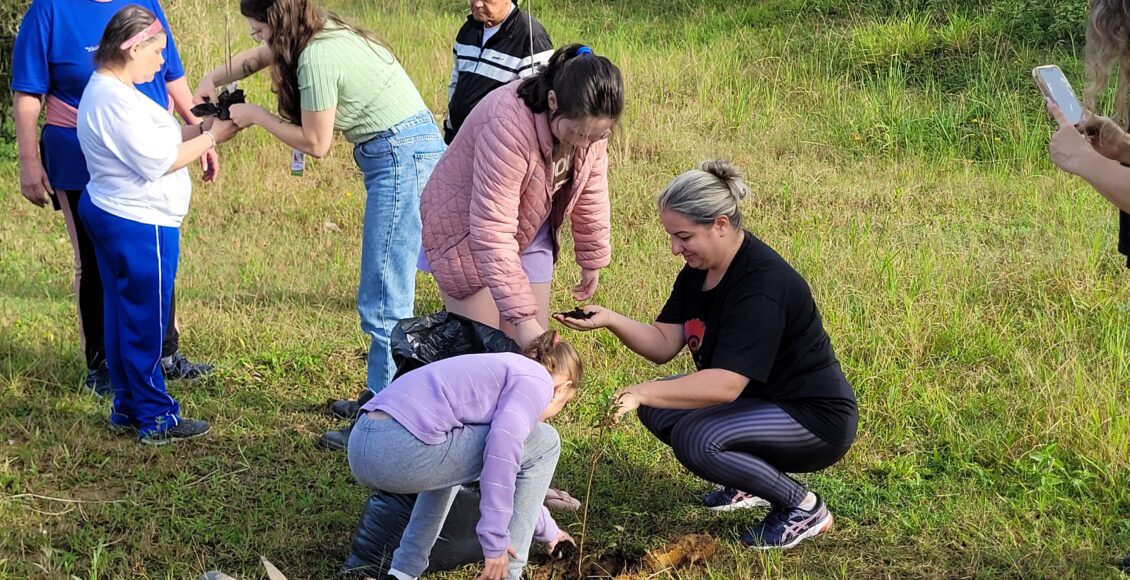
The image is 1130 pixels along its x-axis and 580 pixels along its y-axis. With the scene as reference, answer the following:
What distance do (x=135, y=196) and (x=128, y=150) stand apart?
0.63 feet

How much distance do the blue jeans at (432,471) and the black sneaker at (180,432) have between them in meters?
1.56

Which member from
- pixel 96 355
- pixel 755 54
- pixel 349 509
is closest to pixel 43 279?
pixel 96 355

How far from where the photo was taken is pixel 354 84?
14.4ft

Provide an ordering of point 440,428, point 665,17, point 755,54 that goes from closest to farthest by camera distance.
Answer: point 440,428, point 755,54, point 665,17

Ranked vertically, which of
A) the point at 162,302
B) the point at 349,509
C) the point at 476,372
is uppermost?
the point at 476,372

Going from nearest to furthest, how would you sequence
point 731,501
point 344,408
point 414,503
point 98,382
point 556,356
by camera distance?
point 556,356
point 414,503
point 731,501
point 344,408
point 98,382

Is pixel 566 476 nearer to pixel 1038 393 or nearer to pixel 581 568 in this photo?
pixel 581 568

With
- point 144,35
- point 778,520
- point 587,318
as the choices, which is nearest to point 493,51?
point 144,35

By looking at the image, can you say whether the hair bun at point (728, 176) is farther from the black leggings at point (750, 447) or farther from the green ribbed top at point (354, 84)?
the green ribbed top at point (354, 84)

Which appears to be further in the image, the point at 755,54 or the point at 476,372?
the point at 755,54

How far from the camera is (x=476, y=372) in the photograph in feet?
10.7

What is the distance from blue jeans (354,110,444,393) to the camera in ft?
14.9

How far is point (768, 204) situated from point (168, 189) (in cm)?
408

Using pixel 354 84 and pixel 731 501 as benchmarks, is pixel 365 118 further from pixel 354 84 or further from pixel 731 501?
pixel 731 501
